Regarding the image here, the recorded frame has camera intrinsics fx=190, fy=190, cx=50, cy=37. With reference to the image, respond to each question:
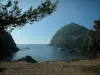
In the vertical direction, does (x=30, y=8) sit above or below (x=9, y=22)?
above

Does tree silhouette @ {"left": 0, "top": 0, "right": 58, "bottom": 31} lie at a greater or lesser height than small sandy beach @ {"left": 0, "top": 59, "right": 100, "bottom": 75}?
greater

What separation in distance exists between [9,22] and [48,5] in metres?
4.00

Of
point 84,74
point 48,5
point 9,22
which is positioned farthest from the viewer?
point 84,74

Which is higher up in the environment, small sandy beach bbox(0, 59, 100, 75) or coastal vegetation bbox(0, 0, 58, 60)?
coastal vegetation bbox(0, 0, 58, 60)

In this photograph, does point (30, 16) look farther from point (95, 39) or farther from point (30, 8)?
point (95, 39)

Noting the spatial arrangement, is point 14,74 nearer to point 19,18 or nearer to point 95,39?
point 19,18

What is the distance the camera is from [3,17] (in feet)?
55.3

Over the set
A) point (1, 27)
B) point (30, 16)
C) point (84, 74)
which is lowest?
point (84, 74)

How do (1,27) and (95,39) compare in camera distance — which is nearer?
(1,27)

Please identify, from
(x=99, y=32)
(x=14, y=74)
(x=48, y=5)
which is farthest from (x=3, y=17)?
(x=99, y=32)

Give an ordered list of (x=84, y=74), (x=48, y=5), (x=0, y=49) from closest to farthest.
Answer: (x=48, y=5) < (x=84, y=74) < (x=0, y=49)

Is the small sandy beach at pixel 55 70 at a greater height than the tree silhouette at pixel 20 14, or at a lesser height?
lesser

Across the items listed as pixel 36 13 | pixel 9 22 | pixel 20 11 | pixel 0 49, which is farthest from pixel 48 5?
pixel 0 49

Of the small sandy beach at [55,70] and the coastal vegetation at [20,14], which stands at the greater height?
the coastal vegetation at [20,14]
